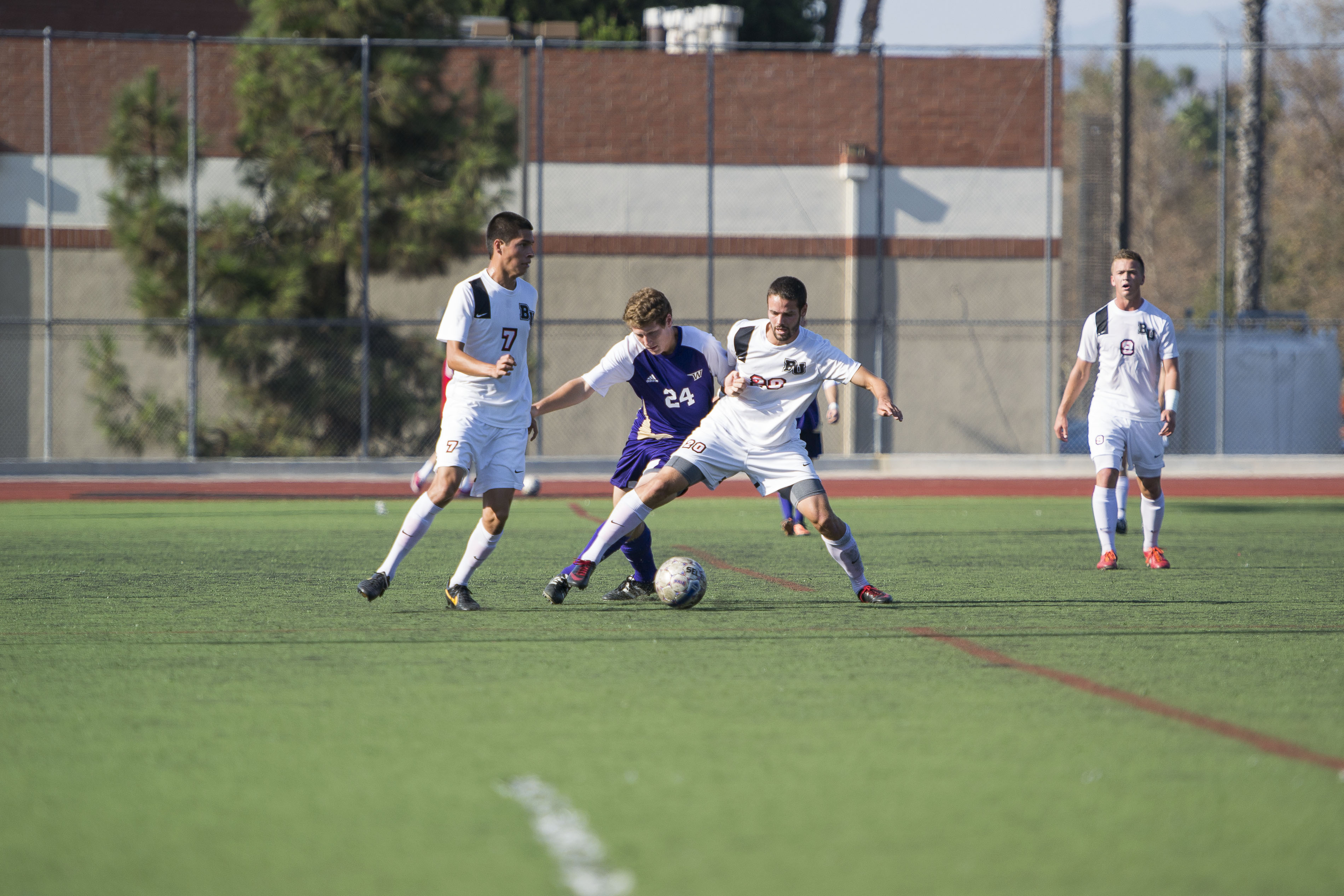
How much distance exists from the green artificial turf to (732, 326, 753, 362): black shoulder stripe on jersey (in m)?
1.42

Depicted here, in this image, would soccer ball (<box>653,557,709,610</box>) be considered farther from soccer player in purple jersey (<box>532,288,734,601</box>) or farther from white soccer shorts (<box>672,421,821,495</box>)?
white soccer shorts (<box>672,421,821,495</box>)

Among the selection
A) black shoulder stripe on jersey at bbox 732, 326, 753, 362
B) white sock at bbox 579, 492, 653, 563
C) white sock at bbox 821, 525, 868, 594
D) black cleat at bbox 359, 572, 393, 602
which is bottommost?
black cleat at bbox 359, 572, 393, 602

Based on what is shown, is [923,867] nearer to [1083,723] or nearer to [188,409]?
[1083,723]

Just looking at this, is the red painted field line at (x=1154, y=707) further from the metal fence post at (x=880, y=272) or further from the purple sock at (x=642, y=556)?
the metal fence post at (x=880, y=272)

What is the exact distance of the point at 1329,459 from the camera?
71.3 ft

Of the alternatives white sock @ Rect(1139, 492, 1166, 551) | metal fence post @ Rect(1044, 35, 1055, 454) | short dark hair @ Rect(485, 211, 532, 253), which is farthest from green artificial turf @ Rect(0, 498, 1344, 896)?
metal fence post @ Rect(1044, 35, 1055, 454)

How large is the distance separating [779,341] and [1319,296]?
36.9 m

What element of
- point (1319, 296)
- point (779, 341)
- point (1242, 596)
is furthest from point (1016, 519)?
point (1319, 296)

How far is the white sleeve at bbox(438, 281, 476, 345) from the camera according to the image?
7410 millimetres

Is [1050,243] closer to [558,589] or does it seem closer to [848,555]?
[848,555]

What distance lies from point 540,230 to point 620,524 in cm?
1475

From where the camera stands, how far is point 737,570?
32.9 feet

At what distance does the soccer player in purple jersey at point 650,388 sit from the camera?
7801mm

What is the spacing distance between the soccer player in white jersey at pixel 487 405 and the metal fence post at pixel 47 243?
1532 cm
